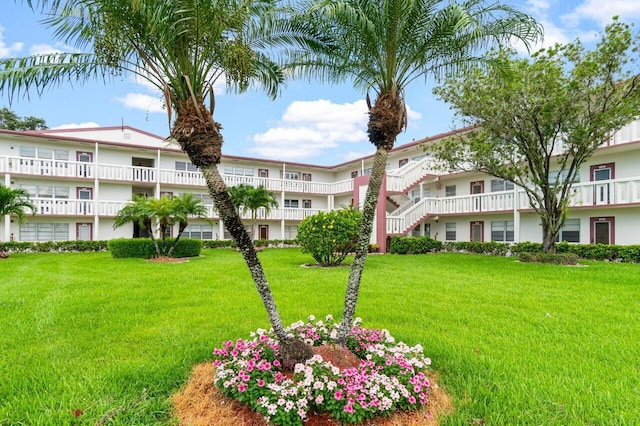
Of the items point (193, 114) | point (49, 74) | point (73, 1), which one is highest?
point (73, 1)

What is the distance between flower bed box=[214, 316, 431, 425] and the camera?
3080 millimetres

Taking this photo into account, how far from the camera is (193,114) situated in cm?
354

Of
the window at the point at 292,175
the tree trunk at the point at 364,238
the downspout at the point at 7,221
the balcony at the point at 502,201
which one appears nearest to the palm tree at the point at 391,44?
the tree trunk at the point at 364,238

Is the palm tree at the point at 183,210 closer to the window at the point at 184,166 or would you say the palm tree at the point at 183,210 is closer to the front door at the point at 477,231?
the window at the point at 184,166

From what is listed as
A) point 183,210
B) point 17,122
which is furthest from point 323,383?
point 17,122

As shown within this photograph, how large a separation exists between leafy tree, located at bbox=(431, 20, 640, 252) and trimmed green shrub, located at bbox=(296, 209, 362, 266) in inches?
241

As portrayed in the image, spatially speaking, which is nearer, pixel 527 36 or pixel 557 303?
pixel 527 36

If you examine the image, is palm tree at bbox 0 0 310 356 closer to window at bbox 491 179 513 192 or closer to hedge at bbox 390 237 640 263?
hedge at bbox 390 237 640 263

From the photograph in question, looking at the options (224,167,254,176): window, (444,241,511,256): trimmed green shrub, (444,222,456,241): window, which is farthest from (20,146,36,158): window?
(444,222,456,241): window

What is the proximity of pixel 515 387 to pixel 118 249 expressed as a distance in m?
18.2

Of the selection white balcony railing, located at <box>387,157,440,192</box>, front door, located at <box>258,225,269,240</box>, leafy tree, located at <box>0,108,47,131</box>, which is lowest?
front door, located at <box>258,225,269,240</box>

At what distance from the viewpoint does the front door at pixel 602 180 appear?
1591 cm

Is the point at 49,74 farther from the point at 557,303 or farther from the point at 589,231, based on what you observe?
the point at 589,231

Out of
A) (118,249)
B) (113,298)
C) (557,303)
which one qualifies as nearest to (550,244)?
(557,303)
